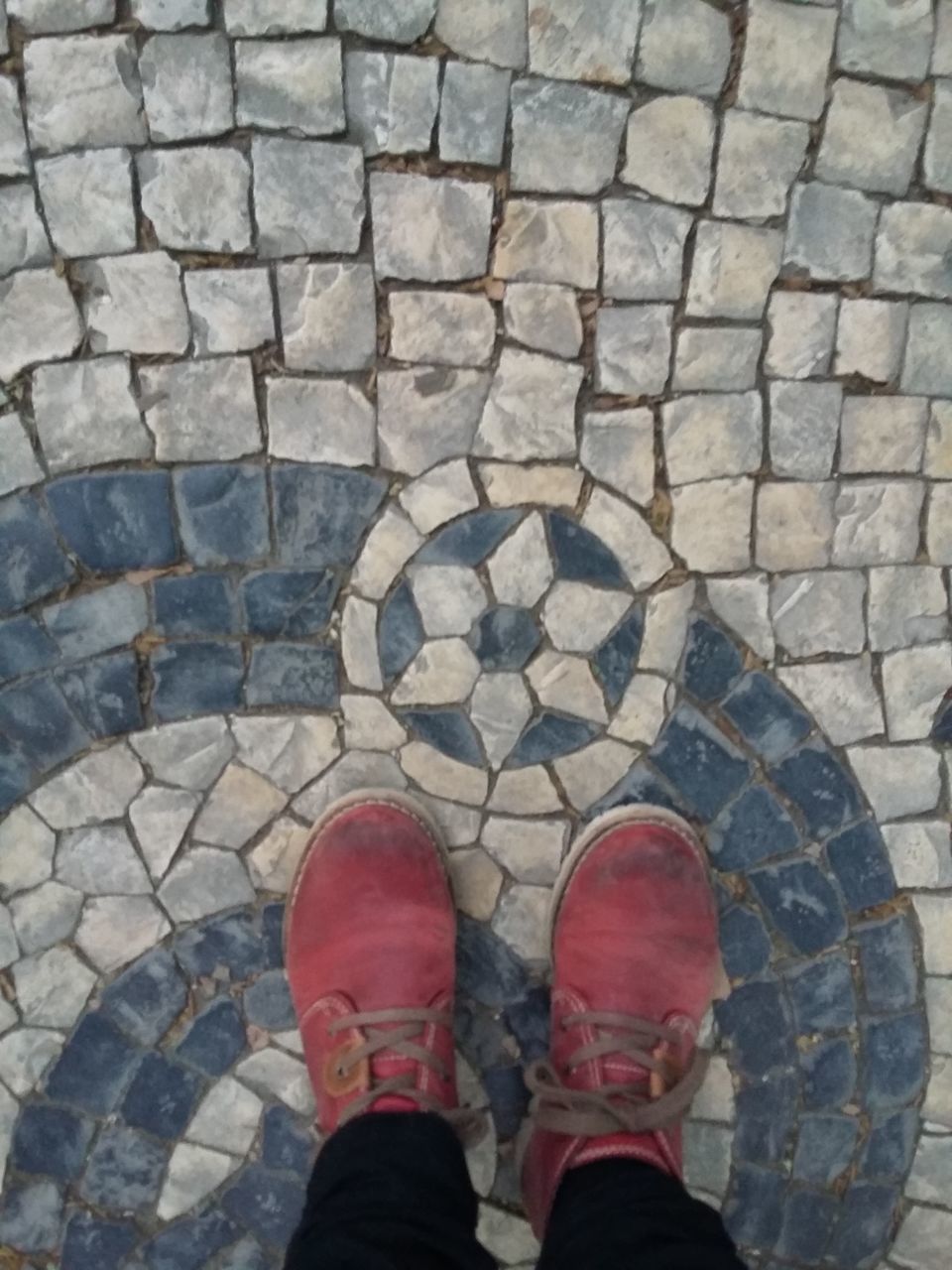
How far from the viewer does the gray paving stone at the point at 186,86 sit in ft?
4.71

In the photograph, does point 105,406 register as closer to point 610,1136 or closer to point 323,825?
point 323,825

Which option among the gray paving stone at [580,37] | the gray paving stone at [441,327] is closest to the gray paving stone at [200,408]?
the gray paving stone at [441,327]

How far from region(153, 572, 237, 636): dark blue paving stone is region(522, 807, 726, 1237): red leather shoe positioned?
618mm

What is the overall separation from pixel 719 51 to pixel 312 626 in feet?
3.20

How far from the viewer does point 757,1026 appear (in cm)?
163

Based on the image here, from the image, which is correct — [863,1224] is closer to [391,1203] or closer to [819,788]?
[819,788]

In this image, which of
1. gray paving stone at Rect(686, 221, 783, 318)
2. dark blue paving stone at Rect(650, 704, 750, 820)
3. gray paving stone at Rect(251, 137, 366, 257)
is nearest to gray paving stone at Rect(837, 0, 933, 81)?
gray paving stone at Rect(686, 221, 783, 318)

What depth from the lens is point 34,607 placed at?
1.53m

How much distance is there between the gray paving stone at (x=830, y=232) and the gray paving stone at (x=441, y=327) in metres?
0.44

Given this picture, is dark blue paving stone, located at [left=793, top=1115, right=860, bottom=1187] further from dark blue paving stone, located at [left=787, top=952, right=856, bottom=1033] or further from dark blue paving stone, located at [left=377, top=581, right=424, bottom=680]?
dark blue paving stone, located at [left=377, top=581, right=424, bottom=680]

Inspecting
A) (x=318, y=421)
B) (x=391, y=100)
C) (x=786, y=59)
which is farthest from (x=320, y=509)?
(x=786, y=59)

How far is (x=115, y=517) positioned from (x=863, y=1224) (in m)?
1.58

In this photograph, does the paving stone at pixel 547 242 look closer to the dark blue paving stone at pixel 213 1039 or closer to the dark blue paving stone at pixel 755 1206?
the dark blue paving stone at pixel 213 1039

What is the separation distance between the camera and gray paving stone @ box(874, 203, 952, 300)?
1.51 metres
